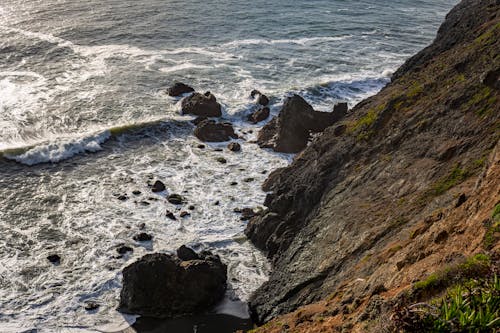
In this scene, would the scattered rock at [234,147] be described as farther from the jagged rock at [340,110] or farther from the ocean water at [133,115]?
the jagged rock at [340,110]

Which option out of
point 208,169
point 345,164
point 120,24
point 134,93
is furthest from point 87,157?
point 120,24

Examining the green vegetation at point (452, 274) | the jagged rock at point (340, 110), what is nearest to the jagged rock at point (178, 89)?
the jagged rock at point (340, 110)

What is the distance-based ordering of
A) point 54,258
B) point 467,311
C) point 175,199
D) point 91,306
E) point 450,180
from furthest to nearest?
1. point 175,199
2. point 54,258
3. point 91,306
4. point 450,180
5. point 467,311

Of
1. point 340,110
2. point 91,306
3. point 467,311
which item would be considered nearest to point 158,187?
point 91,306

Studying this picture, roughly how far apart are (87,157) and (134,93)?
455 inches

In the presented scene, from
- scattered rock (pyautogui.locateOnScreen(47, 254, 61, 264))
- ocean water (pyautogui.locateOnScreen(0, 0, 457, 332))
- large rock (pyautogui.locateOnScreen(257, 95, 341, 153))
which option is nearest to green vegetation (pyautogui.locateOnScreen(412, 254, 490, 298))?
ocean water (pyautogui.locateOnScreen(0, 0, 457, 332))

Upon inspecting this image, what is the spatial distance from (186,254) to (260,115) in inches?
800

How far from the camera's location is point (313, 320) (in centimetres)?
1330

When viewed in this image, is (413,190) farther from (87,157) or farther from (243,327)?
(87,157)

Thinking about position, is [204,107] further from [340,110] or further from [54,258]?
[54,258]

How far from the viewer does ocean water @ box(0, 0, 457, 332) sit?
24078 millimetres

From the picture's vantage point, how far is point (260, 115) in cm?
4206

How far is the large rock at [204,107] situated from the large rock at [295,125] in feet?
20.9

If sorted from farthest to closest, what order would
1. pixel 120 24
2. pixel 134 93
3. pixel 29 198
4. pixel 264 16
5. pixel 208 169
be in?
pixel 264 16 → pixel 120 24 → pixel 134 93 → pixel 208 169 → pixel 29 198
